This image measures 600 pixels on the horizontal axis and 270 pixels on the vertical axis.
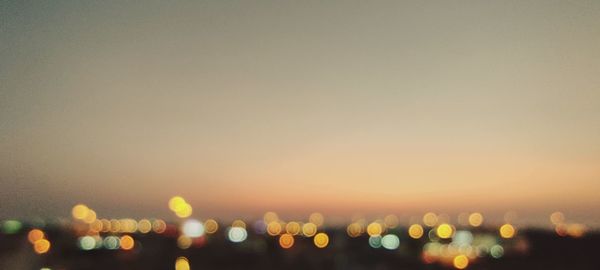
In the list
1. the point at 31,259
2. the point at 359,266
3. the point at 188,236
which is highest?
the point at 188,236

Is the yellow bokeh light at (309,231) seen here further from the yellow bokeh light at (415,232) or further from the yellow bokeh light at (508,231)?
the yellow bokeh light at (508,231)

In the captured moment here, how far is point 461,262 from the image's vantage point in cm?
6306

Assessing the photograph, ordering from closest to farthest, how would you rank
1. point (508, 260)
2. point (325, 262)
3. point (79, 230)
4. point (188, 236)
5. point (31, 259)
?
point (31, 259) < point (325, 262) < point (508, 260) < point (188, 236) < point (79, 230)

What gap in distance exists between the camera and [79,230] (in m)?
91.9

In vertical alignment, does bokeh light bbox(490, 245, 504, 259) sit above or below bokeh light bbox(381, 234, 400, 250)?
below

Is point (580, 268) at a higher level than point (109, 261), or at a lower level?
lower

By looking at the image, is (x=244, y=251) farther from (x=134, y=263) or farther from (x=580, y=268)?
(x=580, y=268)

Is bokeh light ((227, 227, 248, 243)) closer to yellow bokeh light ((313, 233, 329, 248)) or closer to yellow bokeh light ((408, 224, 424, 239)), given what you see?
yellow bokeh light ((313, 233, 329, 248))

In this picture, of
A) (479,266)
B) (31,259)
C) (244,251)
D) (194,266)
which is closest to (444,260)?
(479,266)

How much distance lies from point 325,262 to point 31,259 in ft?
90.4

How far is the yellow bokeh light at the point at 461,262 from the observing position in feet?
199

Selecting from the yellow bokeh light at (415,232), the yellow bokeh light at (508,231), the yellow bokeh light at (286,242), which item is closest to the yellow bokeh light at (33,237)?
the yellow bokeh light at (286,242)

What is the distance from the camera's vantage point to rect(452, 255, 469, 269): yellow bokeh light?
199 feet

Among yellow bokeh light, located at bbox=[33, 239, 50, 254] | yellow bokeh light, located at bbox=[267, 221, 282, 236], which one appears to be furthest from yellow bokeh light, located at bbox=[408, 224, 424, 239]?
yellow bokeh light, located at bbox=[33, 239, 50, 254]
